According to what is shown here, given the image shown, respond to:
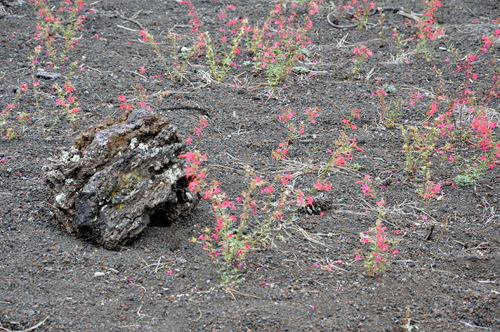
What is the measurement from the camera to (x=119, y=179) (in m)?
3.01

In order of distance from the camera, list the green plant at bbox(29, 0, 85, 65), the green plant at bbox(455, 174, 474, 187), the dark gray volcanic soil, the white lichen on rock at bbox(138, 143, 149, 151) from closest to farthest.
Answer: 1. the dark gray volcanic soil
2. the white lichen on rock at bbox(138, 143, 149, 151)
3. the green plant at bbox(455, 174, 474, 187)
4. the green plant at bbox(29, 0, 85, 65)

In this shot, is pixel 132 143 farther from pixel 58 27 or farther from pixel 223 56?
pixel 58 27

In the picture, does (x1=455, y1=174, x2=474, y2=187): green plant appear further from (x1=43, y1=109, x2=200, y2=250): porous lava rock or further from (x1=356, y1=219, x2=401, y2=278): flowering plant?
(x1=43, y1=109, x2=200, y2=250): porous lava rock

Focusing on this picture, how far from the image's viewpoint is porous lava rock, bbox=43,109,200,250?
2.94 metres

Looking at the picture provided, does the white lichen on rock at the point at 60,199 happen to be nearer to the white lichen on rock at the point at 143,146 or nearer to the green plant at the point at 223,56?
the white lichen on rock at the point at 143,146

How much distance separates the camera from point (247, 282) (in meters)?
2.83

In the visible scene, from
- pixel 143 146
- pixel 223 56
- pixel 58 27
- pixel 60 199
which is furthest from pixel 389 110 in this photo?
pixel 58 27

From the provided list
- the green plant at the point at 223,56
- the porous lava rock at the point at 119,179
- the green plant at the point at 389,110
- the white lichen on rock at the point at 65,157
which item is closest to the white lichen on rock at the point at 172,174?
the porous lava rock at the point at 119,179

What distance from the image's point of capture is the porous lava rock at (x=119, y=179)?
2938mm

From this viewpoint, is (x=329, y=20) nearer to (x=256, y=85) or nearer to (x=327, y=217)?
(x=256, y=85)

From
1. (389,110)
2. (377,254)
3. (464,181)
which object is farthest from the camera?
(389,110)

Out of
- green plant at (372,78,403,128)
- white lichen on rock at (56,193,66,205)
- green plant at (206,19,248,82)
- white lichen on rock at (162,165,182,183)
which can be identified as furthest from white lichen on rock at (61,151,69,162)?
green plant at (372,78,403,128)

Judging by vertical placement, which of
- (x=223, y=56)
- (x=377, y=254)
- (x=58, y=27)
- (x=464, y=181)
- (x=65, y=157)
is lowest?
(x=464, y=181)

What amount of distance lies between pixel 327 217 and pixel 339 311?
970mm
